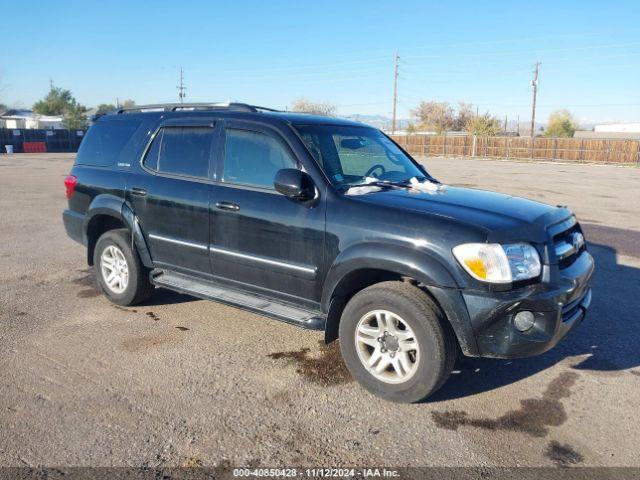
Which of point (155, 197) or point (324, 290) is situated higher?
point (155, 197)

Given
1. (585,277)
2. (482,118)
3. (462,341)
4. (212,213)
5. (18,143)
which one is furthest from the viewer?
(482,118)

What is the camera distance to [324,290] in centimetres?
390

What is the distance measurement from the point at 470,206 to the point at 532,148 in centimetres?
4299

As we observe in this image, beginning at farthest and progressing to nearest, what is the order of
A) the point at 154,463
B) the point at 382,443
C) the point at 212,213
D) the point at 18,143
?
the point at 18,143, the point at 212,213, the point at 382,443, the point at 154,463

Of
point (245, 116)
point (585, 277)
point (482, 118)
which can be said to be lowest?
point (585, 277)

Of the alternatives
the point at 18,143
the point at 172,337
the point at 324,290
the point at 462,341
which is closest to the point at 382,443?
the point at 462,341

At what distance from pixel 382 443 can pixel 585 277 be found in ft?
6.19

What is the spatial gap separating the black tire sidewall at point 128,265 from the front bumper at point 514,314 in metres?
3.26

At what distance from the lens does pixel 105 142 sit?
564cm

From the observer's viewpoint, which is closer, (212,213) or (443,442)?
(443,442)

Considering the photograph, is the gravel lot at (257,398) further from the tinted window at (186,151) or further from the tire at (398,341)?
the tinted window at (186,151)

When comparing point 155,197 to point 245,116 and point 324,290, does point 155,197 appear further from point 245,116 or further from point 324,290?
point 324,290

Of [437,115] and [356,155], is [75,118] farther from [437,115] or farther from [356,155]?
[356,155]

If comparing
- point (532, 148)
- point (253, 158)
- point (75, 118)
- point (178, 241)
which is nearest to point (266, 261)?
point (253, 158)
